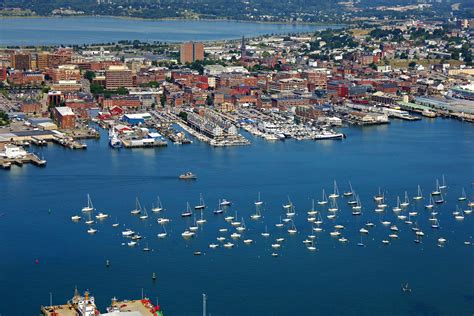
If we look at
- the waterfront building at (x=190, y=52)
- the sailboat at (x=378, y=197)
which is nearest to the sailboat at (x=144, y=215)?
the sailboat at (x=378, y=197)

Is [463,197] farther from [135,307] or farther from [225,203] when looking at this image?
[135,307]

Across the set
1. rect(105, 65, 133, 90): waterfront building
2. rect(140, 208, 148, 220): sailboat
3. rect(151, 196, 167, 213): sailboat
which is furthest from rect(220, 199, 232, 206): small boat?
rect(105, 65, 133, 90): waterfront building

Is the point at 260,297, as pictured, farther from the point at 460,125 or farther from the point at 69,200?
the point at 460,125

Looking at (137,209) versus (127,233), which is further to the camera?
(137,209)

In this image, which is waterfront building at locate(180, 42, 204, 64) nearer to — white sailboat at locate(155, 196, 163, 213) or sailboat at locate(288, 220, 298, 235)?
white sailboat at locate(155, 196, 163, 213)

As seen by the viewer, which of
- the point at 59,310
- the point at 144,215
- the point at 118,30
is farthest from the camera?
the point at 118,30

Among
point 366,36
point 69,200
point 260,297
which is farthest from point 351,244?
point 366,36

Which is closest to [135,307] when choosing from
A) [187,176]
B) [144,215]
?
[144,215]

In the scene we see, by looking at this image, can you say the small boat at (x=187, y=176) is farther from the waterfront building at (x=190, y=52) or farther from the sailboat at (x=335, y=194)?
the waterfront building at (x=190, y=52)

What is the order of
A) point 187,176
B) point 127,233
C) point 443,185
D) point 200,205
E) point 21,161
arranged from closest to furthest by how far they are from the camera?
point 127,233, point 200,205, point 443,185, point 187,176, point 21,161

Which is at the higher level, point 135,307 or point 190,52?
point 190,52
